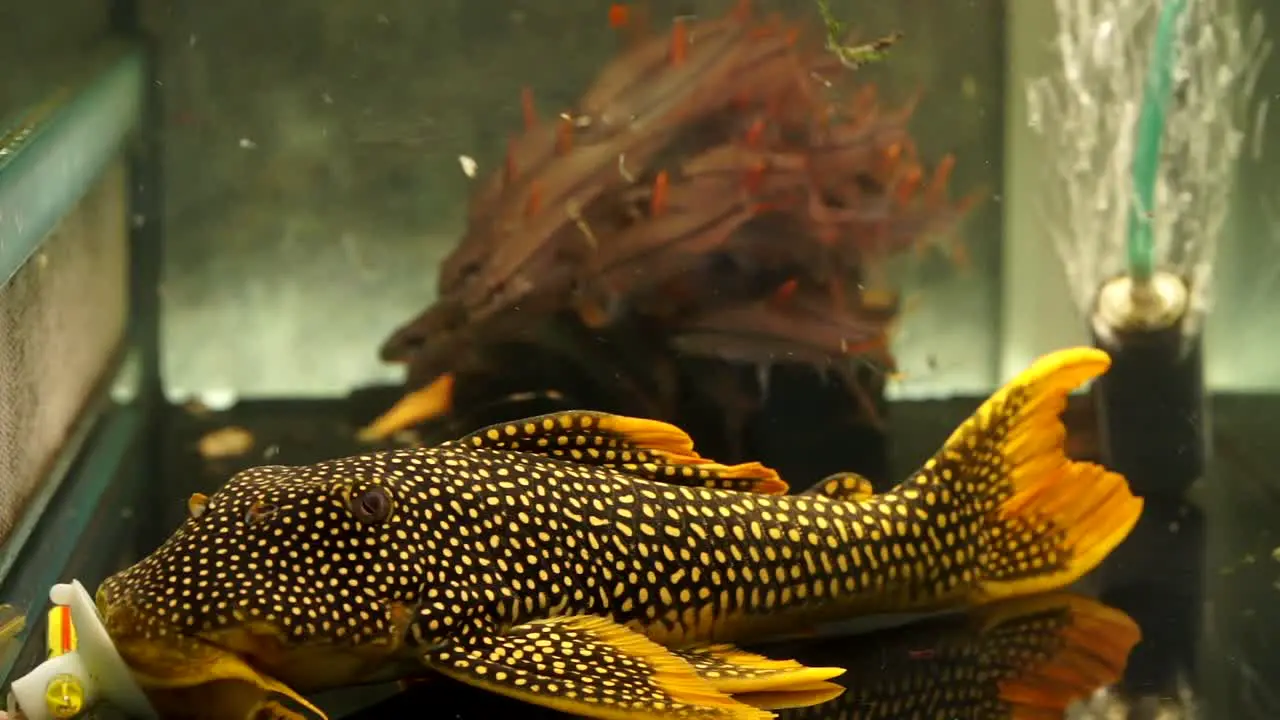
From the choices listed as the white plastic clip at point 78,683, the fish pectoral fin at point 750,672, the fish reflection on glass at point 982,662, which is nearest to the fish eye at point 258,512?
the white plastic clip at point 78,683

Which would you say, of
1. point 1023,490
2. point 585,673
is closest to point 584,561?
point 585,673

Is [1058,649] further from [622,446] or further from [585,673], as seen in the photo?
[585,673]

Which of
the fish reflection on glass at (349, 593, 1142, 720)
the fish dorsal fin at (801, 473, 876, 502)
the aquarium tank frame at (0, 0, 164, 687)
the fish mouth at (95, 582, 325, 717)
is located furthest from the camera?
the fish dorsal fin at (801, 473, 876, 502)

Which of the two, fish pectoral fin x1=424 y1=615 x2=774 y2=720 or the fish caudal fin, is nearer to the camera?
fish pectoral fin x1=424 y1=615 x2=774 y2=720

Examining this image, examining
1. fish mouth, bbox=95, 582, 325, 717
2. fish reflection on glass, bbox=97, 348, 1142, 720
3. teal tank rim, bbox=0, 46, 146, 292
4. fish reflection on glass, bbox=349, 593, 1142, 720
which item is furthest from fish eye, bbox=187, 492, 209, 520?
teal tank rim, bbox=0, 46, 146, 292

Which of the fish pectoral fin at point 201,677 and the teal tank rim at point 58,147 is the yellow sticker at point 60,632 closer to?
the fish pectoral fin at point 201,677

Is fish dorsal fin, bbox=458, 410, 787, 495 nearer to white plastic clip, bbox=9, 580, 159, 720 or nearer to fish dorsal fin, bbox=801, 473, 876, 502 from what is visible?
fish dorsal fin, bbox=801, 473, 876, 502
